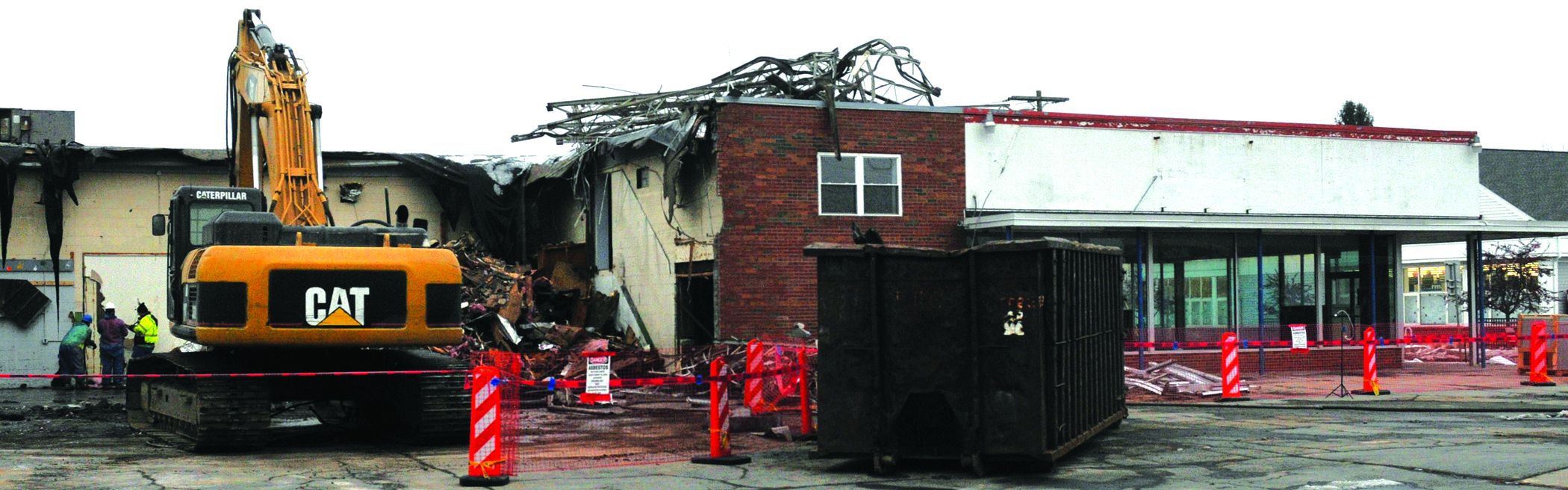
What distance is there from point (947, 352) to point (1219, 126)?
55.1 feet

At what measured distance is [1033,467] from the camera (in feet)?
40.2

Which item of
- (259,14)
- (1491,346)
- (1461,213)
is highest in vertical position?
(259,14)

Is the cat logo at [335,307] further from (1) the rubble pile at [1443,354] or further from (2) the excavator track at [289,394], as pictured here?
(1) the rubble pile at [1443,354]

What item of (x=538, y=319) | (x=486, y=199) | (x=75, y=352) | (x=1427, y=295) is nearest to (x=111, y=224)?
(x=75, y=352)

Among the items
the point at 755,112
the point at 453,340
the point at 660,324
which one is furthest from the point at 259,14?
the point at 660,324

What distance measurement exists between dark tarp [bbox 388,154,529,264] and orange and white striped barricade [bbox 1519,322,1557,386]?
18060mm

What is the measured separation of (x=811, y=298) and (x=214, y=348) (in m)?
10.9

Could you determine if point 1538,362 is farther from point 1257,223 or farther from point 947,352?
point 947,352

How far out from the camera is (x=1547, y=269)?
1901 inches

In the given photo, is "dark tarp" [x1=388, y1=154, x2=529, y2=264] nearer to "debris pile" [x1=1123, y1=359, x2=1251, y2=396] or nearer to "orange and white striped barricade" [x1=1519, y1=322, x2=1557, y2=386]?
"debris pile" [x1=1123, y1=359, x2=1251, y2=396]

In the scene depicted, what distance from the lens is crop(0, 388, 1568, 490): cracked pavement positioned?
457 inches

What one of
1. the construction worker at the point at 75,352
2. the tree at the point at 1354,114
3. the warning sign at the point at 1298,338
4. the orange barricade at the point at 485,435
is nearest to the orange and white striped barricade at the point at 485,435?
the orange barricade at the point at 485,435

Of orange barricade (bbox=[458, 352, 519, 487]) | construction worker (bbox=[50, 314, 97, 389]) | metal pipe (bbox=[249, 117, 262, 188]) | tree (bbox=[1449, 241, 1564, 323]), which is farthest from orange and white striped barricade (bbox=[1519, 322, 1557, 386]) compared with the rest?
construction worker (bbox=[50, 314, 97, 389])

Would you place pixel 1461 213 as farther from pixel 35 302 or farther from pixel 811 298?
pixel 35 302
